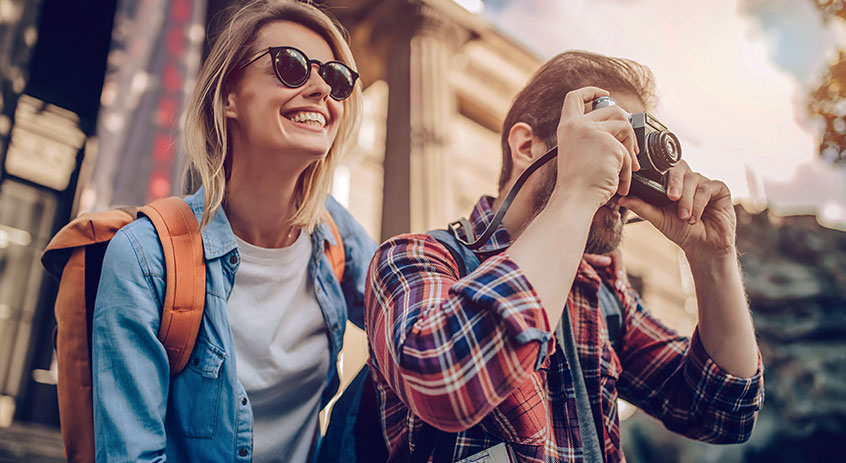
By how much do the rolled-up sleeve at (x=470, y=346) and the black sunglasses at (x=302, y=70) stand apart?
0.87 metres

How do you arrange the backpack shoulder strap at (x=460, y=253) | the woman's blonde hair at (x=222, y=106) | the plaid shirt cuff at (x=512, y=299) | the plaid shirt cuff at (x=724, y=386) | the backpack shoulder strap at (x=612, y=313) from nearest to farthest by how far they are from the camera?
the plaid shirt cuff at (x=512, y=299)
the backpack shoulder strap at (x=460, y=253)
the plaid shirt cuff at (x=724, y=386)
the backpack shoulder strap at (x=612, y=313)
the woman's blonde hair at (x=222, y=106)

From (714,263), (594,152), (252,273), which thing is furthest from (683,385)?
(252,273)

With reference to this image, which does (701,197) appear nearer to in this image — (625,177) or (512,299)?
(625,177)

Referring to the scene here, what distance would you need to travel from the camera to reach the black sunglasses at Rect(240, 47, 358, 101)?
1.66m

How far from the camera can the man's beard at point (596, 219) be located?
142cm

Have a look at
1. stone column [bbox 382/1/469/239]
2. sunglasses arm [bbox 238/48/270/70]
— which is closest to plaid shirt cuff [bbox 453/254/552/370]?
sunglasses arm [bbox 238/48/270/70]

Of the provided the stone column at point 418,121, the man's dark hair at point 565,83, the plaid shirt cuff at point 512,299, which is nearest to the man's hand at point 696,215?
the man's dark hair at point 565,83

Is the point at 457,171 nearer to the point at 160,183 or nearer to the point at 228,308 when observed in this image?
the point at 160,183

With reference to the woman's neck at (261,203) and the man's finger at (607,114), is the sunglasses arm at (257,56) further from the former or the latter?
the man's finger at (607,114)

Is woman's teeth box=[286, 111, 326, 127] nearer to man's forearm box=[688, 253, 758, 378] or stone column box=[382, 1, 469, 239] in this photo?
man's forearm box=[688, 253, 758, 378]

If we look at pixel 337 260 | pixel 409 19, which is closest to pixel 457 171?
pixel 409 19

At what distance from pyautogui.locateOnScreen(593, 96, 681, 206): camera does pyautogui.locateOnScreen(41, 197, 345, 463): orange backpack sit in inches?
41.2

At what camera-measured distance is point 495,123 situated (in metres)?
8.70

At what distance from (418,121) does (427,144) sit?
0.23m
